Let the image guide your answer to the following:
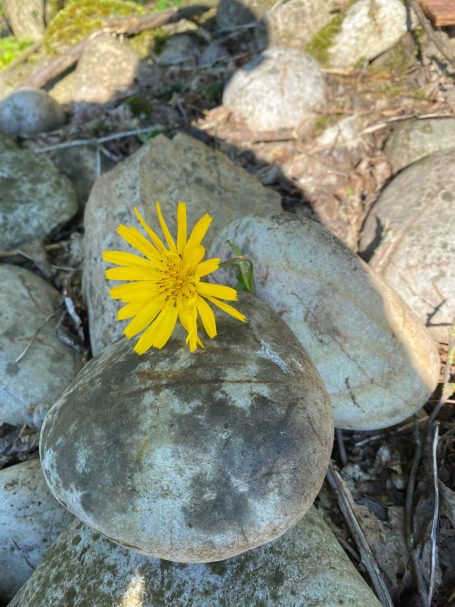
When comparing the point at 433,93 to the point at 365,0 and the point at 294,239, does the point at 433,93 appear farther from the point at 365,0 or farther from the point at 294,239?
the point at 294,239

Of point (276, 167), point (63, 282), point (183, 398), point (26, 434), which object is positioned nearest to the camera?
point (183, 398)

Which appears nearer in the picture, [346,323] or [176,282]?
[176,282]

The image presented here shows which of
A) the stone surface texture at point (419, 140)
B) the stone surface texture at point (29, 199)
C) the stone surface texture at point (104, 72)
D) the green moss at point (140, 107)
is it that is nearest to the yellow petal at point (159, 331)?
the stone surface texture at point (29, 199)

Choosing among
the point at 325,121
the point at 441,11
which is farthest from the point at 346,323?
the point at 441,11

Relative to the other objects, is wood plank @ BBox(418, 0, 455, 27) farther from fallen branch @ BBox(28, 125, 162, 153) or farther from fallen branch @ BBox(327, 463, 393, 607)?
fallen branch @ BBox(327, 463, 393, 607)

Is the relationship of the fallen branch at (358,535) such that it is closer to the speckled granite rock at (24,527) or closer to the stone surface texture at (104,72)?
the speckled granite rock at (24,527)

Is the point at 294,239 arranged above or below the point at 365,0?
below

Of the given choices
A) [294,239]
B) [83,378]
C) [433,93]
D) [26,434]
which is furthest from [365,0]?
[26,434]

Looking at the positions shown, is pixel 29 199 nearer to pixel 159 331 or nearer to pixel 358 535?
pixel 159 331
